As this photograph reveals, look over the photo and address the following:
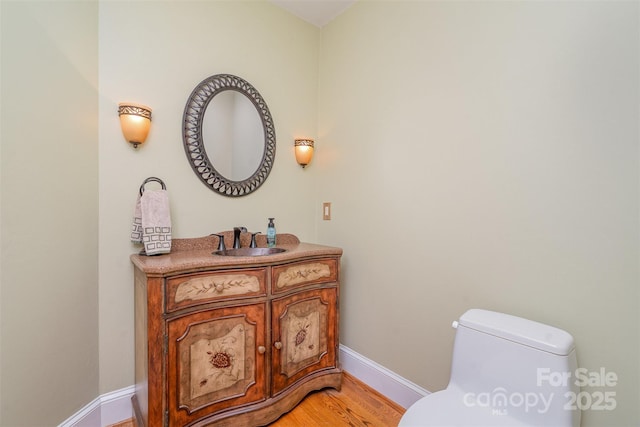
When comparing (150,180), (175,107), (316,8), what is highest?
(316,8)

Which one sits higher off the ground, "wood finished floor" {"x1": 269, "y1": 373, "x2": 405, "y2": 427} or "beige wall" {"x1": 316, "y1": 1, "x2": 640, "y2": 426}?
"beige wall" {"x1": 316, "y1": 1, "x2": 640, "y2": 426}

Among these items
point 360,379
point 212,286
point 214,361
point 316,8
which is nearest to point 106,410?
point 214,361

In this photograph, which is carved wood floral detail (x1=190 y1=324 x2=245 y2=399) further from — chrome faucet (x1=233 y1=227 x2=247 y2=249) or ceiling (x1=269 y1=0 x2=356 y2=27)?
ceiling (x1=269 y1=0 x2=356 y2=27)

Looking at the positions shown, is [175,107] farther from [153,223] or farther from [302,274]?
[302,274]

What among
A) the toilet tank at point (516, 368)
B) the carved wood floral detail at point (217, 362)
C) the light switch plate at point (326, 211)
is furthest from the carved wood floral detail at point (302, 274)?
the toilet tank at point (516, 368)

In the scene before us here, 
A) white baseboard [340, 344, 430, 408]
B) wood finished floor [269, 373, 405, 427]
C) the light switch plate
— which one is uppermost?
the light switch plate

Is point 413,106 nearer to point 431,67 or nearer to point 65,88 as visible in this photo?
point 431,67

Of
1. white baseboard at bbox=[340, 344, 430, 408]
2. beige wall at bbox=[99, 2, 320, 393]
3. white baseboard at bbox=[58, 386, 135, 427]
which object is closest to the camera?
white baseboard at bbox=[58, 386, 135, 427]

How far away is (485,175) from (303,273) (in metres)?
1.07

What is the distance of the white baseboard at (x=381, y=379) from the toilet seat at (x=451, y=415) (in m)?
0.56

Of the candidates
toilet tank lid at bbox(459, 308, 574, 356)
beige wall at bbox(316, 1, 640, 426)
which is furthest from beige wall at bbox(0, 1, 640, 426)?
toilet tank lid at bbox(459, 308, 574, 356)

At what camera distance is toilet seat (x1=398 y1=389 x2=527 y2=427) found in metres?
0.97

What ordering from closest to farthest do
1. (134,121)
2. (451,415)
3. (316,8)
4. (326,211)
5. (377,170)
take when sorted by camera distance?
(451,415)
(134,121)
(377,170)
(316,8)
(326,211)

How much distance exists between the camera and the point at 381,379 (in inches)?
70.0
